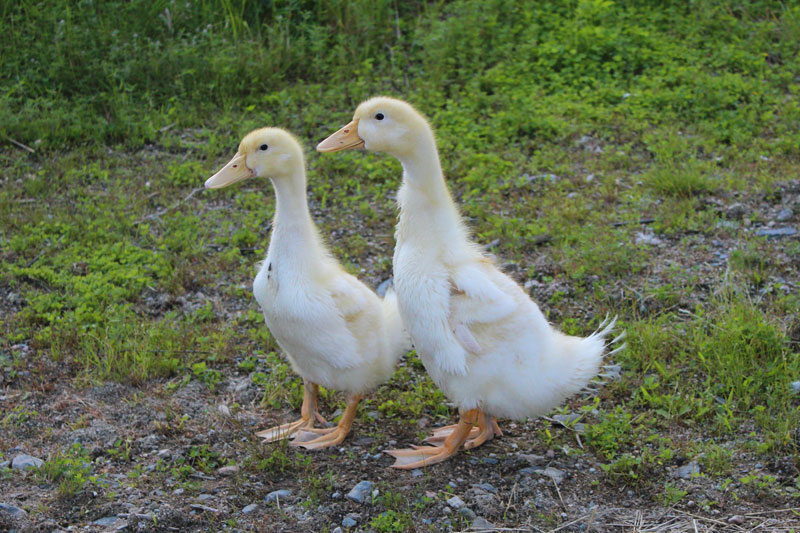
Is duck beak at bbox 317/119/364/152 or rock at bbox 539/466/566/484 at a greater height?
duck beak at bbox 317/119/364/152

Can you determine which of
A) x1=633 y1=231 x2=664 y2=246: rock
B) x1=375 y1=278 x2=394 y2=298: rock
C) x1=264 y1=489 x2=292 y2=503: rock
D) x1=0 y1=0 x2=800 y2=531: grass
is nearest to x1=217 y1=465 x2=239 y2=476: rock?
x1=0 y1=0 x2=800 y2=531: grass

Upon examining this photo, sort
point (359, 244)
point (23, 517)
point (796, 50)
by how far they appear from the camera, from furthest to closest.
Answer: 1. point (796, 50)
2. point (359, 244)
3. point (23, 517)

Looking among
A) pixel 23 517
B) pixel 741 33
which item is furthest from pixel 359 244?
pixel 741 33

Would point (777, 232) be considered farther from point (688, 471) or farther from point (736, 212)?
point (688, 471)

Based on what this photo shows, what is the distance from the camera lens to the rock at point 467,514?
4305 mm

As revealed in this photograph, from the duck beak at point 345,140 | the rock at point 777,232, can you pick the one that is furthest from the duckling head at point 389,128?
the rock at point 777,232

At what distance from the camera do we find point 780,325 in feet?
18.1

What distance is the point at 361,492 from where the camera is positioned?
14.8ft

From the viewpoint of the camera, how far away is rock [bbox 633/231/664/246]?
670 cm

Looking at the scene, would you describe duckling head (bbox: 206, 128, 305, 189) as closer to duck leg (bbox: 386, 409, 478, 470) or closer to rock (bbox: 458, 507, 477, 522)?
duck leg (bbox: 386, 409, 478, 470)

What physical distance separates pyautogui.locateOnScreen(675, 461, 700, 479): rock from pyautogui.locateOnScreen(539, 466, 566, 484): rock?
1.96ft

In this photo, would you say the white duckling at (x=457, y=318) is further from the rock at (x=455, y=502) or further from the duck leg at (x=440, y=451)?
the rock at (x=455, y=502)

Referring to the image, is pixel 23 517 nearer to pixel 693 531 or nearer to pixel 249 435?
pixel 249 435

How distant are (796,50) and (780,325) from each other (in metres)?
4.79
